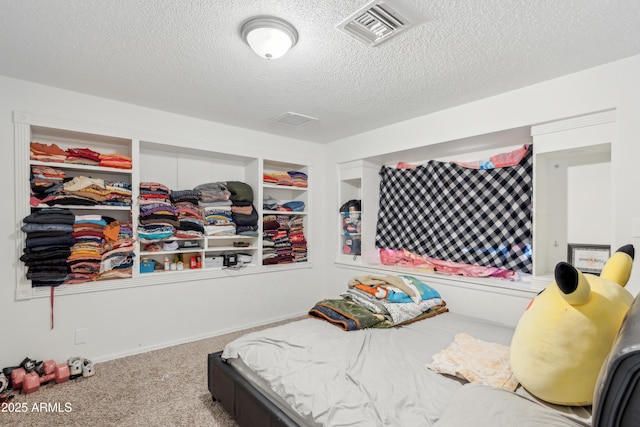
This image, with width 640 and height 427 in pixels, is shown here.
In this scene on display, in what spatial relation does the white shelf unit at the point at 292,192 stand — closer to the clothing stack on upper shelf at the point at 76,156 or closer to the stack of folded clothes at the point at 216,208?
the stack of folded clothes at the point at 216,208

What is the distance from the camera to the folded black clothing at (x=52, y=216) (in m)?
2.46

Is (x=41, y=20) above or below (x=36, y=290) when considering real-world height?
above

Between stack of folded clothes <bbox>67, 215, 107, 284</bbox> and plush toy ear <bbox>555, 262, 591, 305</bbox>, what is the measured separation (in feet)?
10.8

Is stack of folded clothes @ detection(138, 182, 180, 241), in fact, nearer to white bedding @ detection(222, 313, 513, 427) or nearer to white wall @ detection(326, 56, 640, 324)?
white bedding @ detection(222, 313, 513, 427)

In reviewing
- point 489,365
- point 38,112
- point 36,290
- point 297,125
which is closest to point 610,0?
point 489,365

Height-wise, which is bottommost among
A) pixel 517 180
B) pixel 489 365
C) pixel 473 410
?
pixel 489 365

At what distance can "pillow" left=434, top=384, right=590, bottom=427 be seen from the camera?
95 centimetres

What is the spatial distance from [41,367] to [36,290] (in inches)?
23.8

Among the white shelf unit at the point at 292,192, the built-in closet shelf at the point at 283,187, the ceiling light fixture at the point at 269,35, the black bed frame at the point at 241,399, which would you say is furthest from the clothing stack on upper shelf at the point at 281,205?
the ceiling light fixture at the point at 269,35

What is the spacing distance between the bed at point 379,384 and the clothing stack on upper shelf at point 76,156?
2.07 m

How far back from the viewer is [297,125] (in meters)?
3.54

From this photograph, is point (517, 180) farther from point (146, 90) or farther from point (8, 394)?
point (8, 394)

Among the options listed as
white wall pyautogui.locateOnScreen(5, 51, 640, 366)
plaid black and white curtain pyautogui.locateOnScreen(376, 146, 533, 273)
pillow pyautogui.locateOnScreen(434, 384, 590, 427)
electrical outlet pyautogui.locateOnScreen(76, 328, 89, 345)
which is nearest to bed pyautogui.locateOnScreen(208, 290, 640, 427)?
pillow pyautogui.locateOnScreen(434, 384, 590, 427)

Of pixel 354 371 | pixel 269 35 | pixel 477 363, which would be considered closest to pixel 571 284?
pixel 477 363
